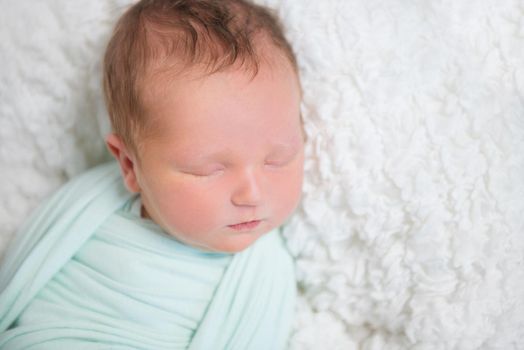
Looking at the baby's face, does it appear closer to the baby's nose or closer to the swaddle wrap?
the baby's nose

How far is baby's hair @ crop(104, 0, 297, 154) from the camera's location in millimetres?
1116

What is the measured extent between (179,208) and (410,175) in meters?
0.43

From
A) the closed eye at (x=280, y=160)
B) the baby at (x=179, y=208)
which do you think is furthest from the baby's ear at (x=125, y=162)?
the closed eye at (x=280, y=160)

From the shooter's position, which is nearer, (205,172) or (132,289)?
(205,172)

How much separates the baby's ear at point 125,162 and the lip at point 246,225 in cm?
23

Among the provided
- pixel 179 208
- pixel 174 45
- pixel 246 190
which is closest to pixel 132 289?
pixel 179 208

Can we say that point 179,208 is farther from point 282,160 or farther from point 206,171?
point 282,160

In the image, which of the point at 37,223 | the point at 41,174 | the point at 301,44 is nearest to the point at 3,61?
the point at 41,174

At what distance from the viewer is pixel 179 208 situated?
1.15 meters

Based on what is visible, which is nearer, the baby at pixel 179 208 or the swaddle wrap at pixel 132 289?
the baby at pixel 179 208

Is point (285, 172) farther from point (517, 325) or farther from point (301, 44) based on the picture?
point (517, 325)

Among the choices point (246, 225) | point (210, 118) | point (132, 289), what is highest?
point (210, 118)

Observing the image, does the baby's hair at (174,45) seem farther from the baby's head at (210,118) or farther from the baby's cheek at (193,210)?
the baby's cheek at (193,210)

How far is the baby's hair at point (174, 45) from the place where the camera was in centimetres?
112
